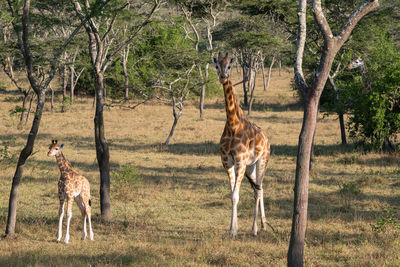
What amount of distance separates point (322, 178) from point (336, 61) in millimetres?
9480

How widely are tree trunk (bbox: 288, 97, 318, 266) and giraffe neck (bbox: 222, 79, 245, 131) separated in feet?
11.6

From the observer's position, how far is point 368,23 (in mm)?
20703

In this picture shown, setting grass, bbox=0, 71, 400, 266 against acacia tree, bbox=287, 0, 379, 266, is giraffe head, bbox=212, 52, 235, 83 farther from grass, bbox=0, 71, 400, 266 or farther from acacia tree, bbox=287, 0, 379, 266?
grass, bbox=0, 71, 400, 266

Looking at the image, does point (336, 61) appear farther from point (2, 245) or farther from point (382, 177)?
point (2, 245)

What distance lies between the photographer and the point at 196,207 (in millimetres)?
12195

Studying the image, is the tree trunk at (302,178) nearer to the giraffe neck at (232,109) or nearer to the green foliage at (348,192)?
the giraffe neck at (232,109)

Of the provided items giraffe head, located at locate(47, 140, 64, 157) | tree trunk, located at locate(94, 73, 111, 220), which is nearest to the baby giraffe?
giraffe head, located at locate(47, 140, 64, 157)

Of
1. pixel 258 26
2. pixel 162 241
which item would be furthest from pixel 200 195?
pixel 258 26

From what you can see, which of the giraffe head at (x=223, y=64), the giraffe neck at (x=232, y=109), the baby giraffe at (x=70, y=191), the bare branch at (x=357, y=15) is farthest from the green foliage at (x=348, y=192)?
the bare branch at (x=357, y=15)

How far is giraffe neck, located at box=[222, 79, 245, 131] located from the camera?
962 centimetres

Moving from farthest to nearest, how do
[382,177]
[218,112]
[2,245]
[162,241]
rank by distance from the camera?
[218,112] < [382,177] < [162,241] < [2,245]

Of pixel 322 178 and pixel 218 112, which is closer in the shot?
pixel 322 178

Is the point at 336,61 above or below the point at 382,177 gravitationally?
above

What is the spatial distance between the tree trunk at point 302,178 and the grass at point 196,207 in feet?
3.38
